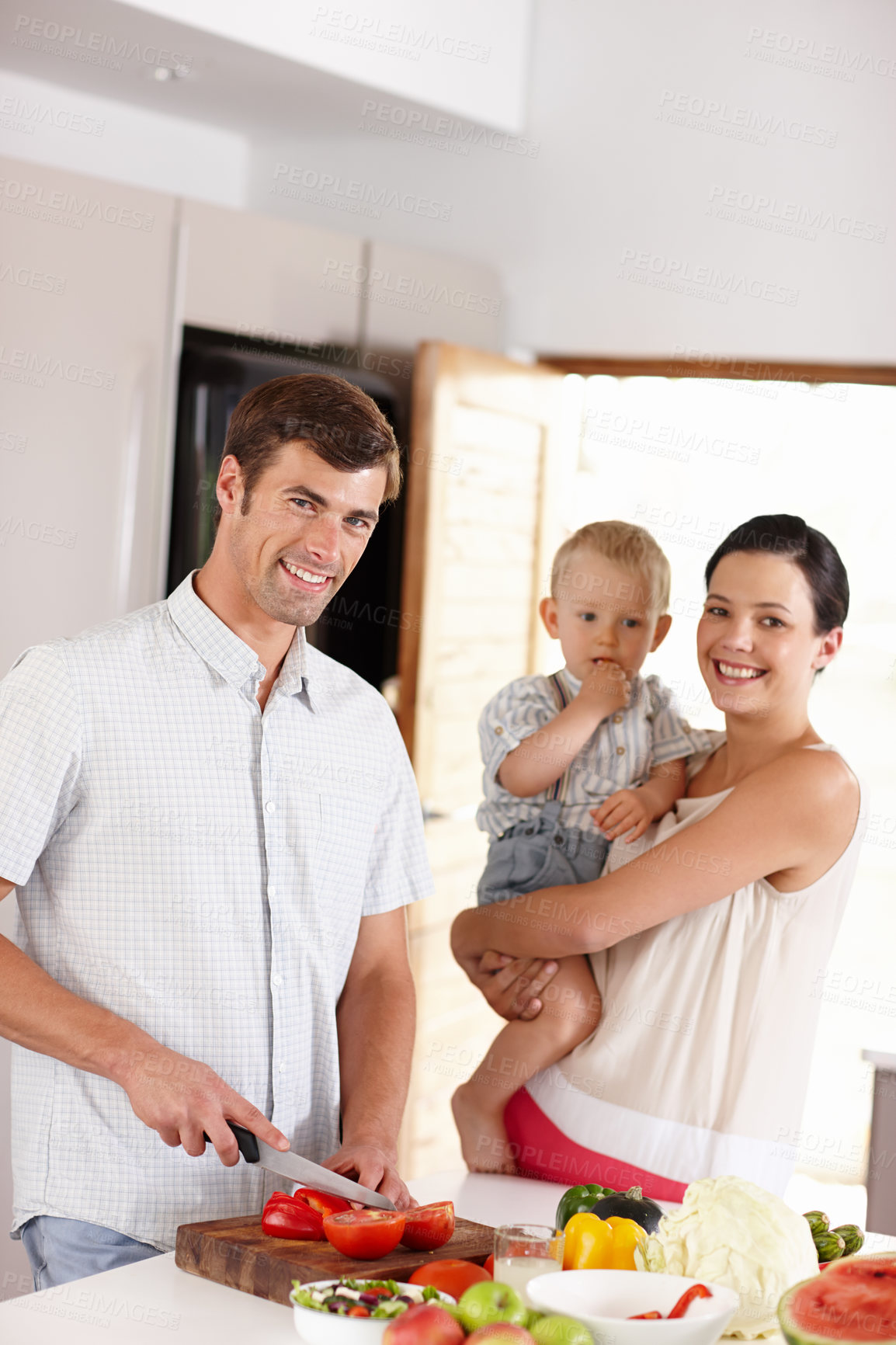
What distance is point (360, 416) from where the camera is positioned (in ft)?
5.50

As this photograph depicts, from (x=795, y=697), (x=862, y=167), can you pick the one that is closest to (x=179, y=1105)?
(x=795, y=697)

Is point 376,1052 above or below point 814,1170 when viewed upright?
above

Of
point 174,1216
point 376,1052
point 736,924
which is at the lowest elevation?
point 174,1216

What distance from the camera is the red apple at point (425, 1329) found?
107 cm

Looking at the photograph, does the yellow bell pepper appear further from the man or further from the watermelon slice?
the man

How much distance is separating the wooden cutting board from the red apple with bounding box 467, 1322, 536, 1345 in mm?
223

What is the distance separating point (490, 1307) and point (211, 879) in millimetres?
622

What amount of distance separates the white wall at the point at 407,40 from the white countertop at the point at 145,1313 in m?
2.41

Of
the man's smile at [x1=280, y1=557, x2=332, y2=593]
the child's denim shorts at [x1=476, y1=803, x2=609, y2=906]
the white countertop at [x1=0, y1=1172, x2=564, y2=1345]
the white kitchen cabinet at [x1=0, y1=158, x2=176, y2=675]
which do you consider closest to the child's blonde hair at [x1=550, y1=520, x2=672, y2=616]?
the child's denim shorts at [x1=476, y1=803, x2=609, y2=906]

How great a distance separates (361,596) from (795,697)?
152 centimetres

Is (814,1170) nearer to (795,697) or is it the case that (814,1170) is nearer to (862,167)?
(795,697)

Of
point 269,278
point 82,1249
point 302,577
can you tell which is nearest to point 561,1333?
point 82,1249

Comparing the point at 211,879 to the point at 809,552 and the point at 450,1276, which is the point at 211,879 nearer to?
the point at 450,1276

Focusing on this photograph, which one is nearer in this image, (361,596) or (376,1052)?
(376,1052)
